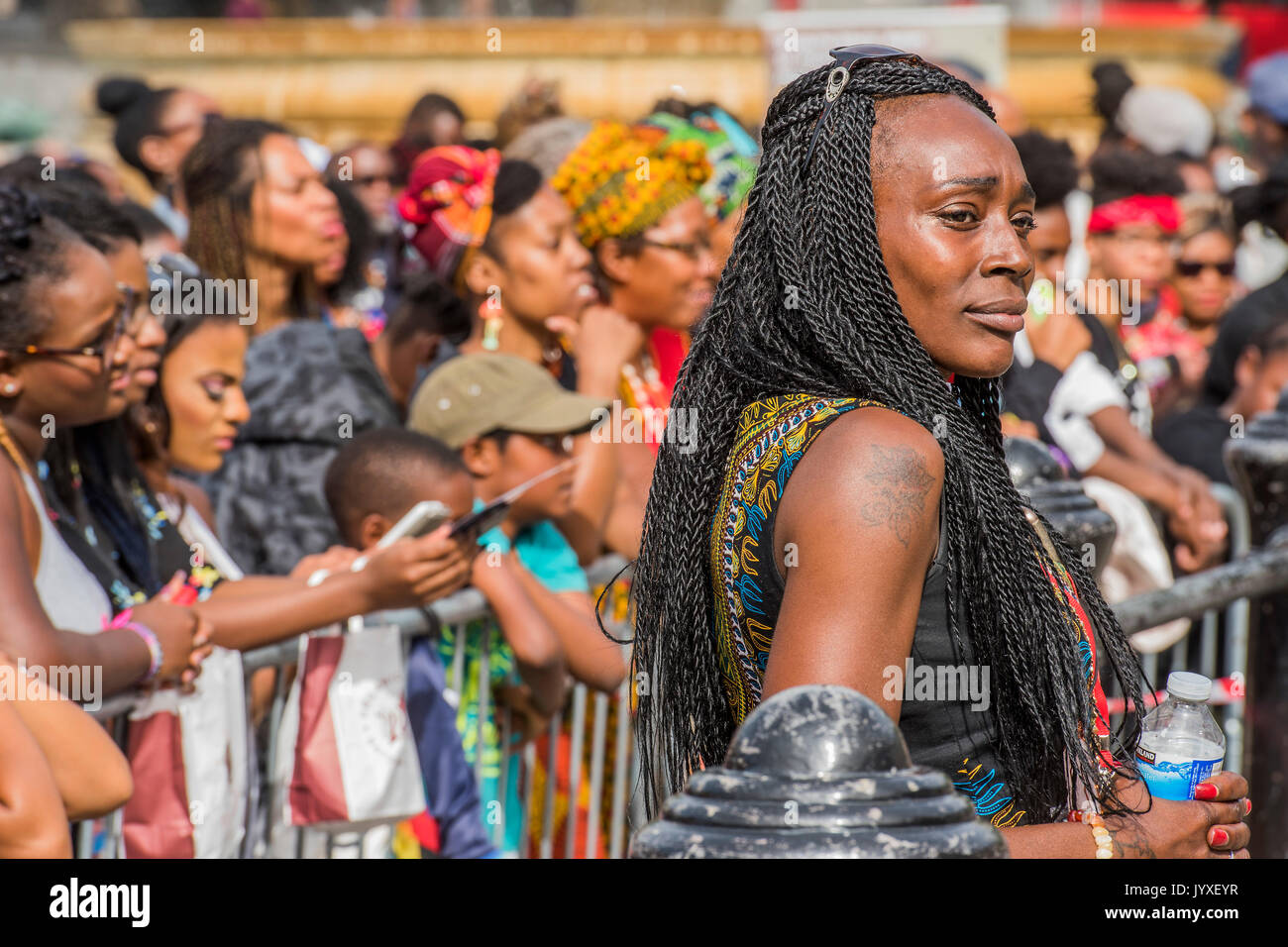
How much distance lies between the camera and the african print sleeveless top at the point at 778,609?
1.88 metres

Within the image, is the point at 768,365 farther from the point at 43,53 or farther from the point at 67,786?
the point at 43,53

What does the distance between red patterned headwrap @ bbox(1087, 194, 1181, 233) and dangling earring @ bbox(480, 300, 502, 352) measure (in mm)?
3443

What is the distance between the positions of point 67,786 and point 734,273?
1386 millimetres

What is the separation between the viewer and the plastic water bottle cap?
2215mm

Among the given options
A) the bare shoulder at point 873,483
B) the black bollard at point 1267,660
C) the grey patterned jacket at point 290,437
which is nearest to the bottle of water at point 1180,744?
the bare shoulder at point 873,483

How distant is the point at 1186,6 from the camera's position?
17.2 m

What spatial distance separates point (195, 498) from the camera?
4.18 meters

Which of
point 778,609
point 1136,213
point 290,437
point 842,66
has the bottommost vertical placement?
point 778,609

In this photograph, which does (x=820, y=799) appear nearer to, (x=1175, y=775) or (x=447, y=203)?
(x=1175, y=775)

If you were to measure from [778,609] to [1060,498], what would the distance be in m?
1.93

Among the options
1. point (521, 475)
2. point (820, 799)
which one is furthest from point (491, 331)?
point (820, 799)

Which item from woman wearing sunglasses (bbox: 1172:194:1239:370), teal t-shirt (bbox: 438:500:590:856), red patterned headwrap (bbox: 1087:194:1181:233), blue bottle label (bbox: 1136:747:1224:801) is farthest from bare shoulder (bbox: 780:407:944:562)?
woman wearing sunglasses (bbox: 1172:194:1239:370)

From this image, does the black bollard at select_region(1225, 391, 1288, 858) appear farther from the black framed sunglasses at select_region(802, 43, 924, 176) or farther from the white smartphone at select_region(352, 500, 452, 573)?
the black framed sunglasses at select_region(802, 43, 924, 176)

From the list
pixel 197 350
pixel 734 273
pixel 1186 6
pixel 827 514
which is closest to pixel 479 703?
pixel 197 350
